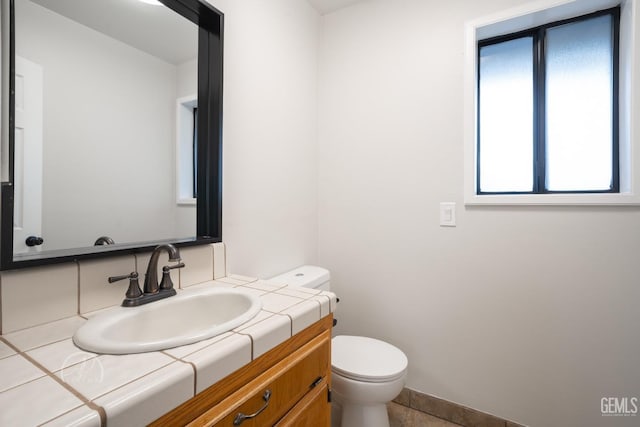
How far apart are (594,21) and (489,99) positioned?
1.78ft

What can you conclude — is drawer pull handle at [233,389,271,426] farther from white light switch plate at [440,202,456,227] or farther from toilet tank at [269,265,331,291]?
white light switch plate at [440,202,456,227]

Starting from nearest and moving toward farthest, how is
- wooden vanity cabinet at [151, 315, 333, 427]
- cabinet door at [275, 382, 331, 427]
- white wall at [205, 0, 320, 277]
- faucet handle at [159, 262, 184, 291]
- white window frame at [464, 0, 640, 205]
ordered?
1. wooden vanity cabinet at [151, 315, 333, 427]
2. cabinet door at [275, 382, 331, 427]
3. faucet handle at [159, 262, 184, 291]
4. white window frame at [464, 0, 640, 205]
5. white wall at [205, 0, 320, 277]

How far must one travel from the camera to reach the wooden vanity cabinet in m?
0.57

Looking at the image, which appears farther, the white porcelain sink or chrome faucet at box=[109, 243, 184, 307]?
chrome faucet at box=[109, 243, 184, 307]

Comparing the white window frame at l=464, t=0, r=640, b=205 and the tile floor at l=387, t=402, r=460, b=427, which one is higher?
the white window frame at l=464, t=0, r=640, b=205

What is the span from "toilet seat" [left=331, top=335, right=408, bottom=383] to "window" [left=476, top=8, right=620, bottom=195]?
1000 millimetres

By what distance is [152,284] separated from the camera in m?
0.90

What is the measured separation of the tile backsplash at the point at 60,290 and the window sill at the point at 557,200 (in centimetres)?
148

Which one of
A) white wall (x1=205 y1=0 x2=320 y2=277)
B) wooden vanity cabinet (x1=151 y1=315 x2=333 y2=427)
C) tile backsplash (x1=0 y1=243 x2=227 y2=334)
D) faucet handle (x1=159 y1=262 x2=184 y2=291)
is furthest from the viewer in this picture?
white wall (x1=205 y1=0 x2=320 y2=277)

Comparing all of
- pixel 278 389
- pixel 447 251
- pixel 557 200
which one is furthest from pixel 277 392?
pixel 557 200

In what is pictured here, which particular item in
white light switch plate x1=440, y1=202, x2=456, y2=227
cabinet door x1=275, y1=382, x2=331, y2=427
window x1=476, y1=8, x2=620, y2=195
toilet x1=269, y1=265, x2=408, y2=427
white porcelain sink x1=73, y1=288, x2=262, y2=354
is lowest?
toilet x1=269, y1=265, x2=408, y2=427

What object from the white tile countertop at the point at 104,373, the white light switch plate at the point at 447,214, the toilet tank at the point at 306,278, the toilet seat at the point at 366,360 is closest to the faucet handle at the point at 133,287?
the white tile countertop at the point at 104,373

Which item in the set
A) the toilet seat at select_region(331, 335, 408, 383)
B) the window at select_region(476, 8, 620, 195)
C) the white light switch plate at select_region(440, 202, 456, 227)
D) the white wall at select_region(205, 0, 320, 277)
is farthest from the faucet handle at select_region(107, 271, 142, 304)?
the window at select_region(476, 8, 620, 195)

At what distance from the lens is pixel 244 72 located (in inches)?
54.0
